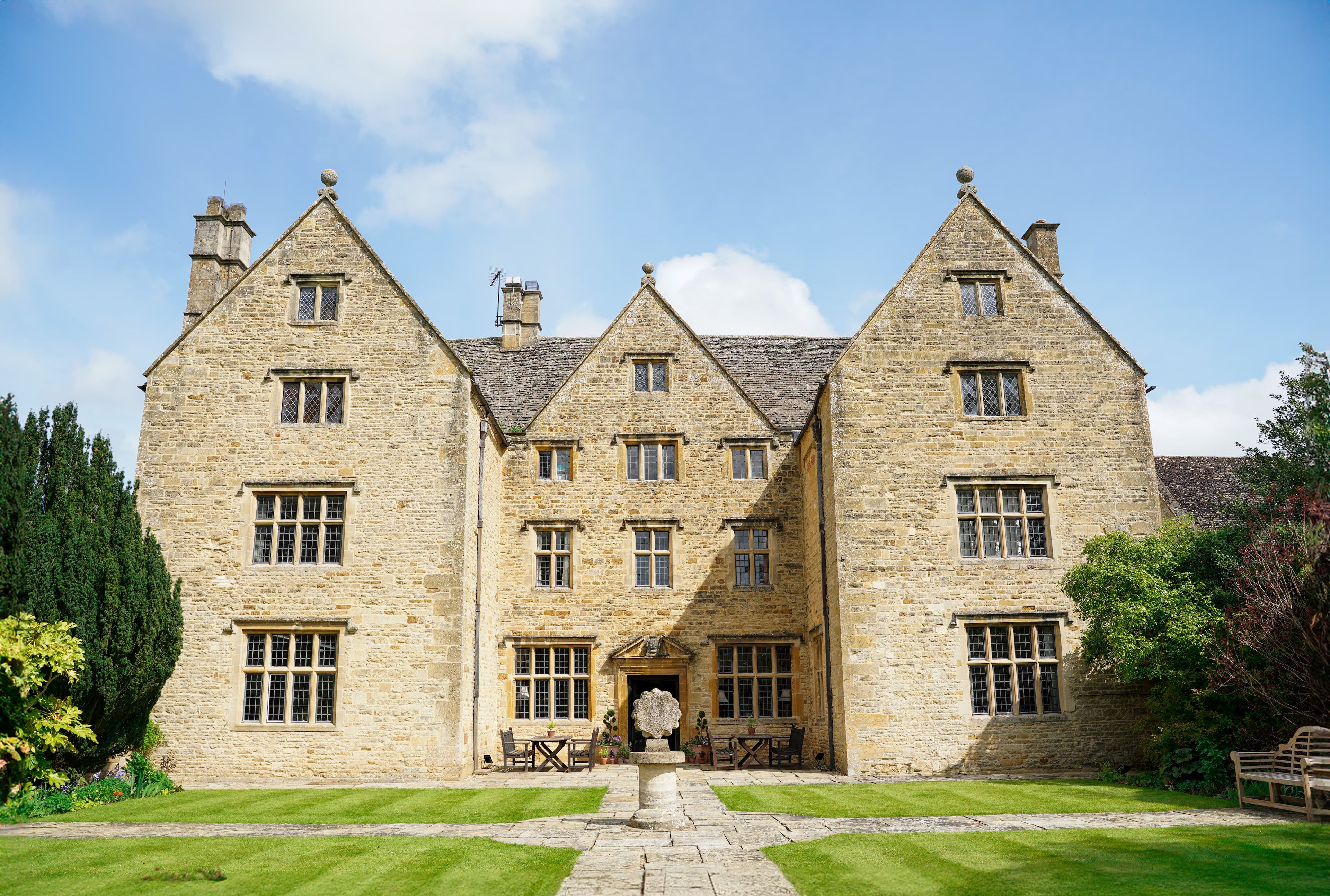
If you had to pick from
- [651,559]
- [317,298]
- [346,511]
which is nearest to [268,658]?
[346,511]

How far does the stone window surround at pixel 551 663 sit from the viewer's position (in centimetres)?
2136

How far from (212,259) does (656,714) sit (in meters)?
17.4

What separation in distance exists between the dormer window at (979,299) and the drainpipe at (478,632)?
10.6 meters

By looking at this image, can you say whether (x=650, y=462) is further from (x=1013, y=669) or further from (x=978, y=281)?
(x=1013, y=669)

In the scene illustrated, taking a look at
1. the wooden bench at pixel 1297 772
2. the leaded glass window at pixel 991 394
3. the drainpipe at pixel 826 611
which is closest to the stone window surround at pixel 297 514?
the drainpipe at pixel 826 611

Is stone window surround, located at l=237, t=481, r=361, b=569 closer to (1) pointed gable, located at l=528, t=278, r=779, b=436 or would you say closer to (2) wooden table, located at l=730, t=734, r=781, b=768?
(1) pointed gable, located at l=528, t=278, r=779, b=436

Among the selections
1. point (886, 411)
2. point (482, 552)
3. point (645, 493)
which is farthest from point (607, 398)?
point (886, 411)

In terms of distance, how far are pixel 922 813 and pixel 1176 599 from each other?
21.7 ft

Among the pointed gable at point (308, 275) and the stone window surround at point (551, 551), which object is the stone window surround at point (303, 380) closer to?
the pointed gable at point (308, 275)

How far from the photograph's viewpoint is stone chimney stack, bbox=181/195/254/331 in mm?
23172

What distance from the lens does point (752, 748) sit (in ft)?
68.4

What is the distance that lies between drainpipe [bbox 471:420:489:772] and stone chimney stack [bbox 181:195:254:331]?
27.0ft

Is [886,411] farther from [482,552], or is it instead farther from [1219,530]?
[482,552]

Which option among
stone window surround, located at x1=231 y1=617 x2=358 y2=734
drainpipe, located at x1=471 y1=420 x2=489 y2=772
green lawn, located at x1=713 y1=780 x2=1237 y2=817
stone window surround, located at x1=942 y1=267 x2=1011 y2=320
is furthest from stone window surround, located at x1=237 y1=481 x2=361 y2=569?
stone window surround, located at x1=942 y1=267 x2=1011 y2=320
